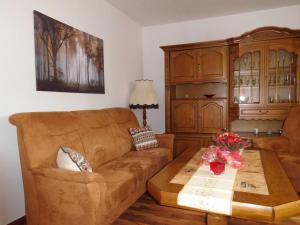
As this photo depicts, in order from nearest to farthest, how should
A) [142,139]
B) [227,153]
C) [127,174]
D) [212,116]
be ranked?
[227,153]
[127,174]
[142,139]
[212,116]

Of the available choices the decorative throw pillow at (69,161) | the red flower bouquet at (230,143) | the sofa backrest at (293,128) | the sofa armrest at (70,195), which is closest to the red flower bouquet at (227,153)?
the red flower bouquet at (230,143)

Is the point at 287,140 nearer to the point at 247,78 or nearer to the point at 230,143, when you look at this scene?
the point at 247,78

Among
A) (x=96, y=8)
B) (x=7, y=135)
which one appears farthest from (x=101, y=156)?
(x=96, y=8)

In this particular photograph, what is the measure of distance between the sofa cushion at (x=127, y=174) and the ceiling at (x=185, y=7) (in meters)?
2.10

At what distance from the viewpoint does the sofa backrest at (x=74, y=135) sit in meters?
1.82

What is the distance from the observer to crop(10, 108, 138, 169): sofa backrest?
1.82m

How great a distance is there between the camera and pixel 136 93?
368cm

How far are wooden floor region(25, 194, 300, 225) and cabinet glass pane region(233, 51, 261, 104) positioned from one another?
1.83m

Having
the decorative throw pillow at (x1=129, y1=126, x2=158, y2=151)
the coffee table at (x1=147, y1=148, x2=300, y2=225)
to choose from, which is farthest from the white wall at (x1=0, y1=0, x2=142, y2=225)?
the coffee table at (x1=147, y1=148, x2=300, y2=225)

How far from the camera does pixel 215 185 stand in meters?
1.50

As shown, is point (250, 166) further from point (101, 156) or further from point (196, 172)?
point (101, 156)

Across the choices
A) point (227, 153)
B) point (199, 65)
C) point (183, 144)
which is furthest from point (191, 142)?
point (227, 153)

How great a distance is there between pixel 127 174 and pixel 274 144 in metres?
1.91

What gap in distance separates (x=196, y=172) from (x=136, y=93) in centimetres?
212
